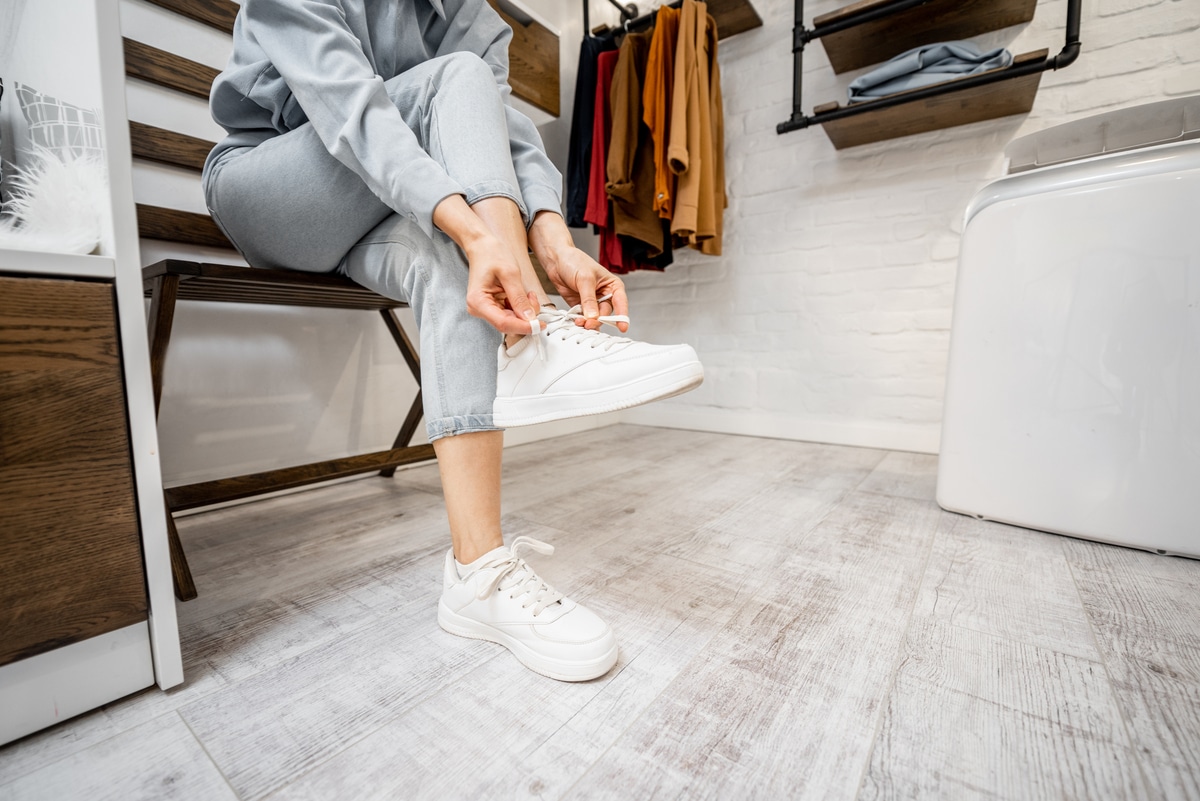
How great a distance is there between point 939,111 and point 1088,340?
0.89 m

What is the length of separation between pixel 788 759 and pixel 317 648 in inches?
19.2

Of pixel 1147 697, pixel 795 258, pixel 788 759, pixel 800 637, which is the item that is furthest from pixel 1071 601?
pixel 795 258

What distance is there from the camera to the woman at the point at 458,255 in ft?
1.75

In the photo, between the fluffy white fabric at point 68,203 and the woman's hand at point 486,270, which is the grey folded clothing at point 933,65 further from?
the fluffy white fabric at point 68,203

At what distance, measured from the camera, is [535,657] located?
522mm

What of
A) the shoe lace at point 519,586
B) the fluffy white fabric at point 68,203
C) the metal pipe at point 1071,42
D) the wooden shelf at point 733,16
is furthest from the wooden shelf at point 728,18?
the shoe lace at point 519,586

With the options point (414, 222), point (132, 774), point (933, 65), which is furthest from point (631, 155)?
point (132, 774)

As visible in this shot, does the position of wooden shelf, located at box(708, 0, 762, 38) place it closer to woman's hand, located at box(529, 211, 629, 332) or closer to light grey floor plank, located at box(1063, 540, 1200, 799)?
woman's hand, located at box(529, 211, 629, 332)

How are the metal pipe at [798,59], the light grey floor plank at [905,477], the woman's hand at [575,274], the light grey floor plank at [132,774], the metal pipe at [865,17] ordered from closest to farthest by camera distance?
the light grey floor plank at [132,774], the woman's hand at [575,274], the light grey floor plank at [905,477], the metal pipe at [865,17], the metal pipe at [798,59]

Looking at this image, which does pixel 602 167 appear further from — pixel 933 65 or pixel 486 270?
pixel 486 270

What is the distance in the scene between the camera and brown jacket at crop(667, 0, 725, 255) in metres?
1.49

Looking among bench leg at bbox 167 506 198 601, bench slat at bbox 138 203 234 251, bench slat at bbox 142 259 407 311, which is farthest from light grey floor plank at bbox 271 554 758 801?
bench slat at bbox 138 203 234 251

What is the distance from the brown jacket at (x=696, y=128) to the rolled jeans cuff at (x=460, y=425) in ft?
3.71

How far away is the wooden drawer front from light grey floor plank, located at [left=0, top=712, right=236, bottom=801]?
0.09 metres
